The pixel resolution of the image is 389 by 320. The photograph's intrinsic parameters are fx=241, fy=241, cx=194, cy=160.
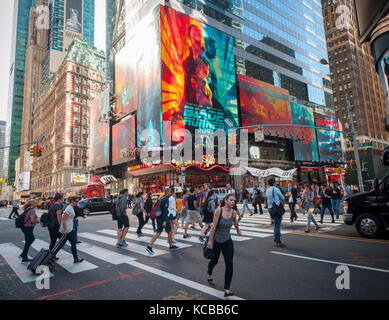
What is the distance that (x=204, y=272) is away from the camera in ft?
17.5

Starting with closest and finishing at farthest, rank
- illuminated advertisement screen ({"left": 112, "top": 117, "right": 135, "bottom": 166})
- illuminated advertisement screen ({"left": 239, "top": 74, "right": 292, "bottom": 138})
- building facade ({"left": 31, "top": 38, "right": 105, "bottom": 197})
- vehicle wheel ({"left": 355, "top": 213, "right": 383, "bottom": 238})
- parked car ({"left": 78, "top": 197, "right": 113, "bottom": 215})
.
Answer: vehicle wheel ({"left": 355, "top": 213, "right": 383, "bottom": 238}) < parked car ({"left": 78, "top": 197, "right": 113, "bottom": 215}) < illuminated advertisement screen ({"left": 112, "top": 117, "right": 135, "bottom": 166}) < illuminated advertisement screen ({"left": 239, "top": 74, "right": 292, "bottom": 138}) < building facade ({"left": 31, "top": 38, "right": 105, "bottom": 197})

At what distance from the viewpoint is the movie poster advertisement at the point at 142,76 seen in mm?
36156

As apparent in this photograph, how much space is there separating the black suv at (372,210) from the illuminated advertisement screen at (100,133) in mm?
46695

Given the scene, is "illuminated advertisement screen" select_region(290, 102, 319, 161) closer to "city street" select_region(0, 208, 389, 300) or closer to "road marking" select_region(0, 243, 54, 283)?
"city street" select_region(0, 208, 389, 300)

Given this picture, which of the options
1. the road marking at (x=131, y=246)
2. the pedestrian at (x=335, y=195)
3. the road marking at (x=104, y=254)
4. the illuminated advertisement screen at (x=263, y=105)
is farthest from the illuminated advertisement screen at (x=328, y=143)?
the road marking at (x=104, y=254)

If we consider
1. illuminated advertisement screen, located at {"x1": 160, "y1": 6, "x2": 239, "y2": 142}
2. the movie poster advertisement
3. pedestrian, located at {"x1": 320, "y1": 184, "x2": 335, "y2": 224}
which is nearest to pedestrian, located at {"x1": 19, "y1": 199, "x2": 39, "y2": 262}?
pedestrian, located at {"x1": 320, "y1": 184, "x2": 335, "y2": 224}

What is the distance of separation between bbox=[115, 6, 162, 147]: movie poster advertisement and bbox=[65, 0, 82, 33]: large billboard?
89342 mm

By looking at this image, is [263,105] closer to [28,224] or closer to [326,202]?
[326,202]

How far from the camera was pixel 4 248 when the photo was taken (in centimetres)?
897

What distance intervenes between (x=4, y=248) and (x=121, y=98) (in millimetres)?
41920

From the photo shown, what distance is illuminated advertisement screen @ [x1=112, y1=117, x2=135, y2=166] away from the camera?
4144cm

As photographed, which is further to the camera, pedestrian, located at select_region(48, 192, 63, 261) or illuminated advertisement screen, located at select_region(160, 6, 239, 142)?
illuminated advertisement screen, located at select_region(160, 6, 239, 142)
